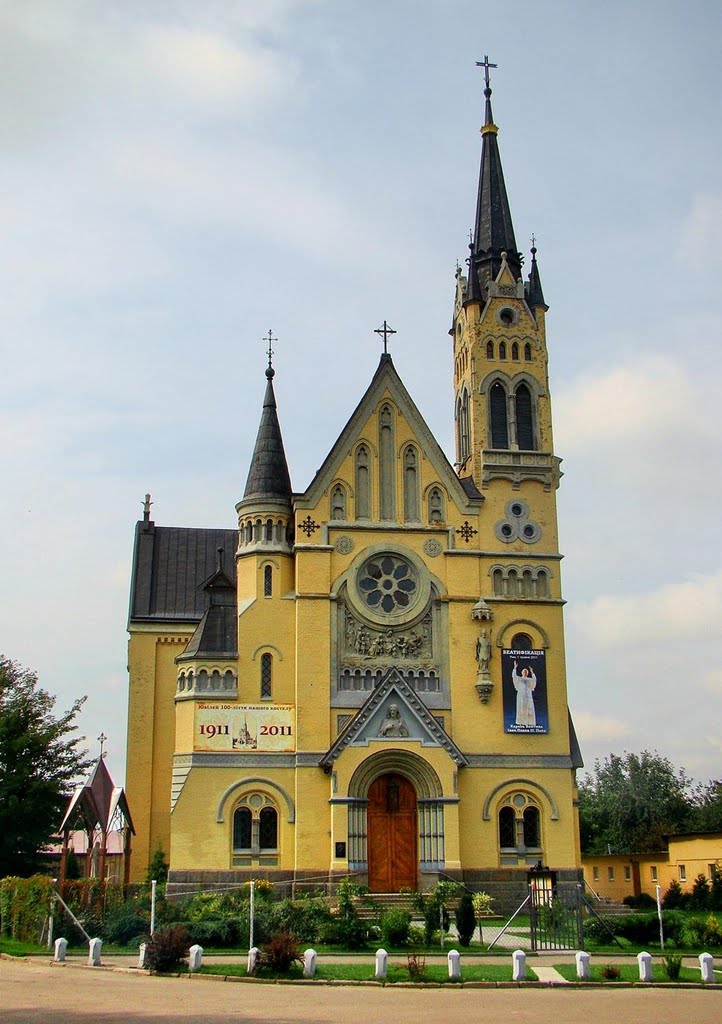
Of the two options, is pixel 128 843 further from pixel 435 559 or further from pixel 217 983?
pixel 217 983

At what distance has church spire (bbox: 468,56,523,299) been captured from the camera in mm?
51656

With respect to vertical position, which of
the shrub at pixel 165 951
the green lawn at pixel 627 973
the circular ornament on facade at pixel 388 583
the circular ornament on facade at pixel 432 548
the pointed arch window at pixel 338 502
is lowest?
the green lawn at pixel 627 973

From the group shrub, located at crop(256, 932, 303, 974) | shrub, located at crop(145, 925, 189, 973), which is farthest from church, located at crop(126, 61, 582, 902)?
shrub, located at crop(256, 932, 303, 974)

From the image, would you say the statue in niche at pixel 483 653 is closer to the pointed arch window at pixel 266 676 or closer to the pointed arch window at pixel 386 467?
the pointed arch window at pixel 386 467

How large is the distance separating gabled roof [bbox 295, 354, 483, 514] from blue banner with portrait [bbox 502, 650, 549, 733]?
6.07 meters

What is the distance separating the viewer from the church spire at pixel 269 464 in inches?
1834

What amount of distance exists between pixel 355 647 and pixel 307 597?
8.54 ft

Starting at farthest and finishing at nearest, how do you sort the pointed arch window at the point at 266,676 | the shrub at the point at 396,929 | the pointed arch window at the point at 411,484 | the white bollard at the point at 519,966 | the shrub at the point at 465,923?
the pointed arch window at the point at 411,484
the pointed arch window at the point at 266,676
the shrub at the point at 465,923
the shrub at the point at 396,929
the white bollard at the point at 519,966

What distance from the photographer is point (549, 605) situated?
4597cm

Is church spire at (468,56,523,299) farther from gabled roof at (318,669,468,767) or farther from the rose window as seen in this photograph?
gabled roof at (318,669,468,767)

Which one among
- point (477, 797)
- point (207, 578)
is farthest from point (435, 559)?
point (207, 578)

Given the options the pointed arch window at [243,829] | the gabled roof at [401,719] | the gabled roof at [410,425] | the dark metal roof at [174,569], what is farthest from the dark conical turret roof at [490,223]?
the pointed arch window at [243,829]

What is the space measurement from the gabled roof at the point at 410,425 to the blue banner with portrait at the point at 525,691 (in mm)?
6072

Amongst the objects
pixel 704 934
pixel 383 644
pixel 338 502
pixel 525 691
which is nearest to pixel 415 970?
pixel 704 934
